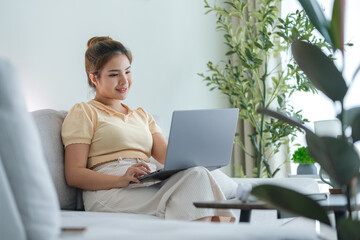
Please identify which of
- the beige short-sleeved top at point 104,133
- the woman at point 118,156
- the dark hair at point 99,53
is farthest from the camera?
the dark hair at point 99,53

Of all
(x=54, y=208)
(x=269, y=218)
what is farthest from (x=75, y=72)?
(x=54, y=208)

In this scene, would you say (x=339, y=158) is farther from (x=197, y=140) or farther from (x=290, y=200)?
(x=197, y=140)

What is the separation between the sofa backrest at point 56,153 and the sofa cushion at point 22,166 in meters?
1.17

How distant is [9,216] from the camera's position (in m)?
0.79

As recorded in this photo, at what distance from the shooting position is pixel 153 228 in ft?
2.74

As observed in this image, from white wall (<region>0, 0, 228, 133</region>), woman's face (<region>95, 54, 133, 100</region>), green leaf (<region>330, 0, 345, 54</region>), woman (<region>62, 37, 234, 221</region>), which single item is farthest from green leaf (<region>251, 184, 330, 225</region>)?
white wall (<region>0, 0, 228, 133</region>)

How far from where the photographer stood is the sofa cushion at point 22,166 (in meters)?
0.82

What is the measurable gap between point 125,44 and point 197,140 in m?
1.41

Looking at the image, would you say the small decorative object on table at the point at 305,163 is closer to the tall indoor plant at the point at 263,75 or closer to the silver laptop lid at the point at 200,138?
the tall indoor plant at the point at 263,75

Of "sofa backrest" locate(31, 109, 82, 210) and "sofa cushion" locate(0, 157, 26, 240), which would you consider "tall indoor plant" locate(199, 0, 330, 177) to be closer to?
"sofa backrest" locate(31, 109, 82, 210)

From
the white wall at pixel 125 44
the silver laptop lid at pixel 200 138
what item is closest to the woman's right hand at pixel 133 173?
the silver laptop lid at pixel 200 138

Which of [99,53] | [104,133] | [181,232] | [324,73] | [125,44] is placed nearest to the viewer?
[181,232]

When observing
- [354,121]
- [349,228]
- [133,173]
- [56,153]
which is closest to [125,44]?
[56,153]

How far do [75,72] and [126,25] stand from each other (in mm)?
604
